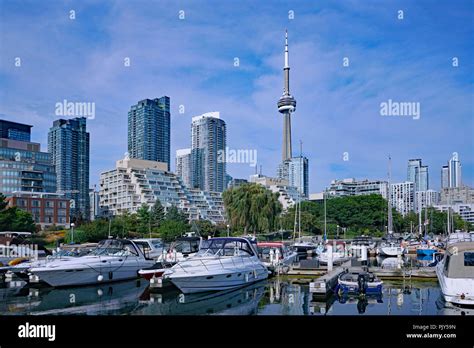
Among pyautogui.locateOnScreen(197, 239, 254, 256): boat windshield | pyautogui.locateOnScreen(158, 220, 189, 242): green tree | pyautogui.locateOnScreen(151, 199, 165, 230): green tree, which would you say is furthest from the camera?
pyautogui.locateOnScreen(158, 220, 189, 242): green tree

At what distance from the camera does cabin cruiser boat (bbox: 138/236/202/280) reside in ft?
40.1

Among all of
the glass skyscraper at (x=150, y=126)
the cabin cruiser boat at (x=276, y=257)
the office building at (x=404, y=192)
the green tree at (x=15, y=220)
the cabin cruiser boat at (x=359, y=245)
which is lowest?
the cabin cruiser boat at (x=359, y=245)

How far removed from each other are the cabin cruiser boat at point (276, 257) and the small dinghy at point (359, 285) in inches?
177

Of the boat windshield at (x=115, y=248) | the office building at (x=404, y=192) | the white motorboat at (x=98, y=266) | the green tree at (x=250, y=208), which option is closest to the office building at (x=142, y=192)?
the boat windshield at (x=115, y=248)

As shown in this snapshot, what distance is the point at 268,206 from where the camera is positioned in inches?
1079

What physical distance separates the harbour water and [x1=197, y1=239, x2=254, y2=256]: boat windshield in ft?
3.46

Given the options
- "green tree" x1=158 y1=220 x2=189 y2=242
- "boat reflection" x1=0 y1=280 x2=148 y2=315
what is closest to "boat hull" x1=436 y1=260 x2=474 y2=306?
"boat reflection" x1=0 y1=280 x2=148 y2=315

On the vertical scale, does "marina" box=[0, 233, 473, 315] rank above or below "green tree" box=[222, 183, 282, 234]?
below

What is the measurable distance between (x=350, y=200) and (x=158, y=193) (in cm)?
3507

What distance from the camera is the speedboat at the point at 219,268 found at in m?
10.0

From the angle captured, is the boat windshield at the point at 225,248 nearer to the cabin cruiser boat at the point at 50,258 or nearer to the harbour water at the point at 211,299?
the harbour water at the point at 211,299
